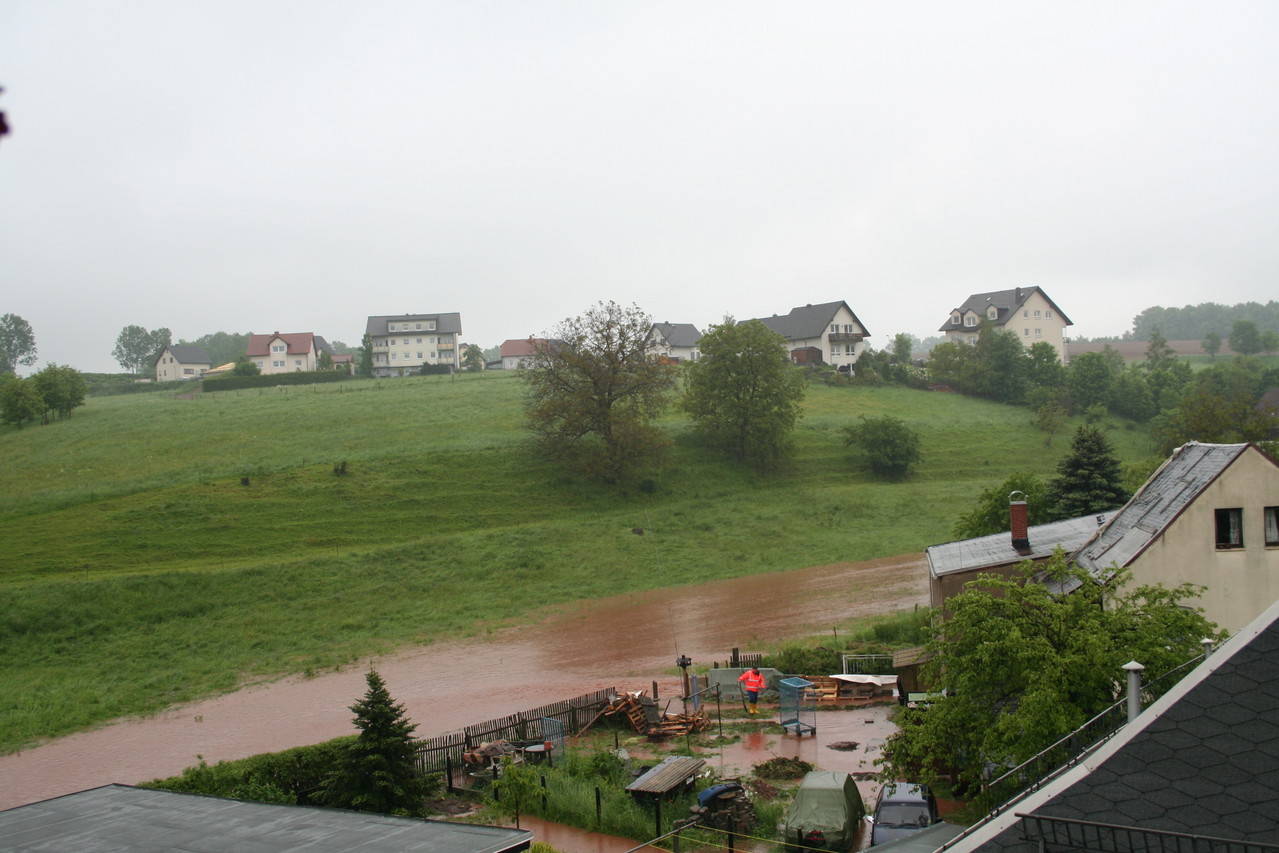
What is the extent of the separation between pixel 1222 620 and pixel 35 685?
36204 millimetres

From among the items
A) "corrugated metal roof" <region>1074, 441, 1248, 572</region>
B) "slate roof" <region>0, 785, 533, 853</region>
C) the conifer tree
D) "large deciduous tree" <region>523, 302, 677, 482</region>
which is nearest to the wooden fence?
"slate roof" <region>0, 785, 533, 853</region>

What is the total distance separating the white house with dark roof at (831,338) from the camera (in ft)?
341

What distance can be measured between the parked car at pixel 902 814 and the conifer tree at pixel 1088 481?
92.4ft

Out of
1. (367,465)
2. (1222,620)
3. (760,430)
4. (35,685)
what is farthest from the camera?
(760,430)

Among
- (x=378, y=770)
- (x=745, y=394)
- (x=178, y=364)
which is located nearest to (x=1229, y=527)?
(x=378, y=770)

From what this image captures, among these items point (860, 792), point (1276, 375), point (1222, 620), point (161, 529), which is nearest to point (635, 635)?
point (860, 792)

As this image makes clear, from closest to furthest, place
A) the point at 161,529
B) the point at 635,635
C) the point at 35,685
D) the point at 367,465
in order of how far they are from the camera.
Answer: the point at 35,685 < the point at 635,635 < the point at 161,529 < the point at 367,465

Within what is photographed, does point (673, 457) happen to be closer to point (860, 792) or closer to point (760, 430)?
point (760, 430)

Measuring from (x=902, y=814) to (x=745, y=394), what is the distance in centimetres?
5089

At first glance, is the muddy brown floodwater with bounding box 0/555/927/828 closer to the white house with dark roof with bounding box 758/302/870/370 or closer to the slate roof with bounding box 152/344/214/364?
the white house with dark roof with bounding box 758/302/870/370

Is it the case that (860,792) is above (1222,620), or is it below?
below

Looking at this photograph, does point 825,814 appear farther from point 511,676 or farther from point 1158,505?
point 511,676

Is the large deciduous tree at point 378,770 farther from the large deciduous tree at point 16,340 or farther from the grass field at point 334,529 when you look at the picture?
the large deciduous tree at point 16,340

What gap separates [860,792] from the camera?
19188 millimetres
